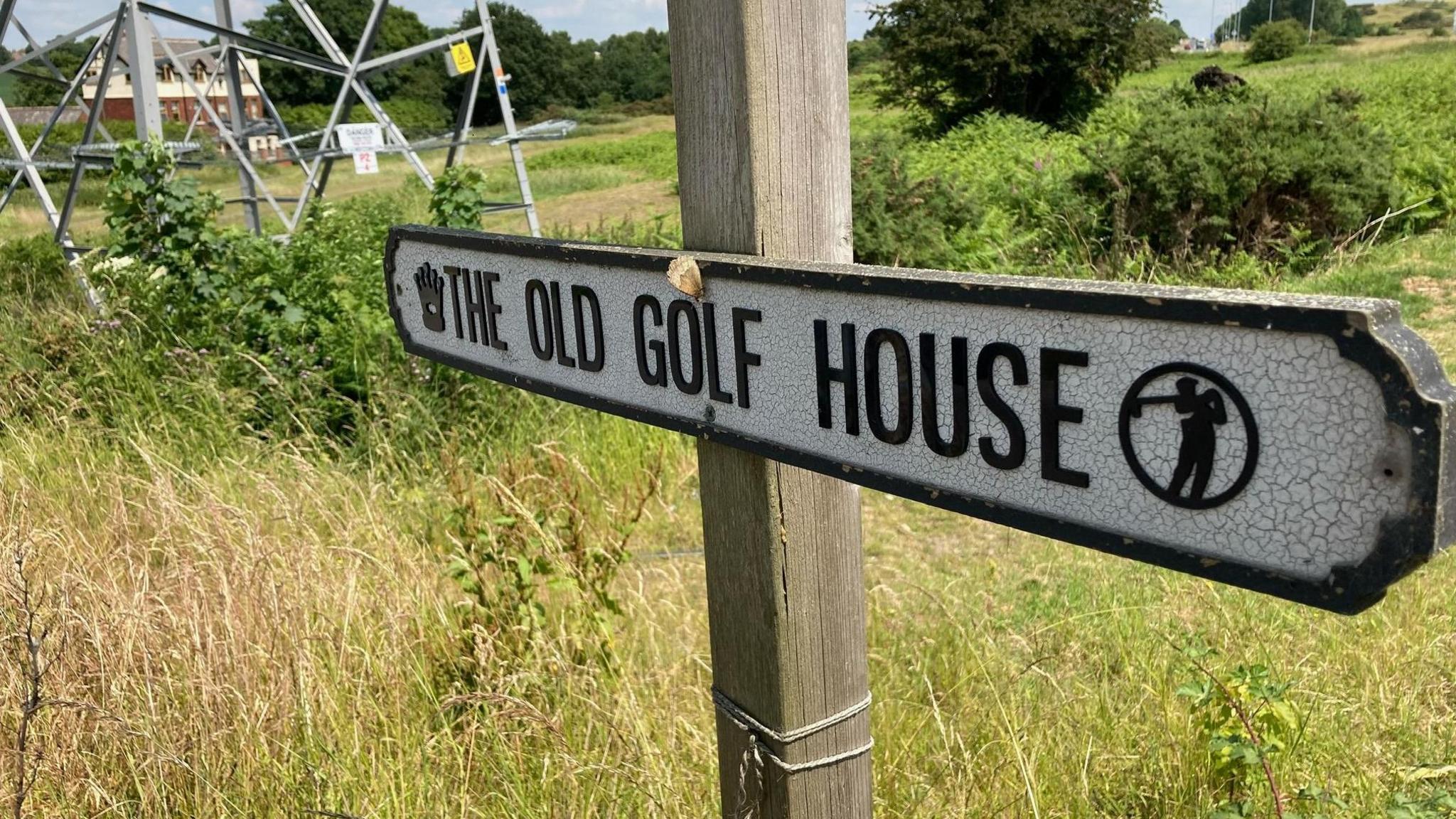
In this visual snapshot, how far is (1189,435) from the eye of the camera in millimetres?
801

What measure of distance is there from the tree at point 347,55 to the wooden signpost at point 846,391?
168 feet

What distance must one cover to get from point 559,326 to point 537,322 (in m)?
0.06

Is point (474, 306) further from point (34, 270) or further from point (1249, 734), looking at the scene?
point (34, 270)

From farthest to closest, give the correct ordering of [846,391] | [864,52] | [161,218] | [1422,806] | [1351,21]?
[1351,21] → [864,52] → [161,218] → [1422,806] → [846,391]

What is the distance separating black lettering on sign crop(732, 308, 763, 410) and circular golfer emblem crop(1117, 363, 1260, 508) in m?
0.42

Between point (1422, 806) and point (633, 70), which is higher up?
point (633, 70)

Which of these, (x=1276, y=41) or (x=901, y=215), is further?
(x=1276, y=41)

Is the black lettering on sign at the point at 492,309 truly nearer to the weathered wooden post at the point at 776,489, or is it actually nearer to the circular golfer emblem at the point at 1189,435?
the weathered wooden post at the point at 776,489

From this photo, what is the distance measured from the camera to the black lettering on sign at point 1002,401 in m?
0.90

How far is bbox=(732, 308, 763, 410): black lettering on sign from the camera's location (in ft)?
3.75

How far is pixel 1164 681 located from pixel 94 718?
2.16 m

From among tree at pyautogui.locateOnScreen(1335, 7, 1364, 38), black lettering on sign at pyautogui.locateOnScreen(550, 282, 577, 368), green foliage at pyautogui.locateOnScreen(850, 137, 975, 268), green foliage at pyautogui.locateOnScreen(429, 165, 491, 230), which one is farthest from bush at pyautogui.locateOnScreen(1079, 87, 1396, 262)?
tree at pyautogui.locateOnScreen(1335, 7, 1364, 38)

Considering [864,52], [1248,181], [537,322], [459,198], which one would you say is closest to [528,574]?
[537,322]

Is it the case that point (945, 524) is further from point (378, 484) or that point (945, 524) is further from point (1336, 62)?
point (1336, 62)
